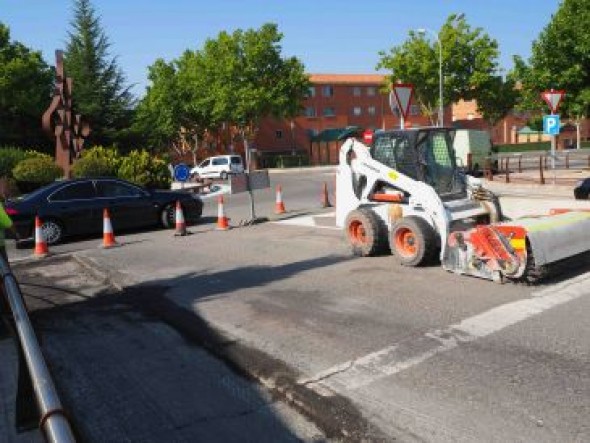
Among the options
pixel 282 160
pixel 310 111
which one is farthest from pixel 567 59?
pixel 310 111

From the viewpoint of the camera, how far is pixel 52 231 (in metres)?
14.0

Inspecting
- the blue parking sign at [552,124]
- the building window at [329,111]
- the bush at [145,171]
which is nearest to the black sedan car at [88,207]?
the bush at [145,171]

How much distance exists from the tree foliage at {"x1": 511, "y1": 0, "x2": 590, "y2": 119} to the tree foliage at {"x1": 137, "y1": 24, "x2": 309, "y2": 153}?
29.4 meters

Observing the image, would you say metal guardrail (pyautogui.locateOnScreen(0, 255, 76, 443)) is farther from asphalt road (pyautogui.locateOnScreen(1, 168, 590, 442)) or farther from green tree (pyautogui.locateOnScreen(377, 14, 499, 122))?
green tree (pyautogui.locateOnScreen(377, 14, 499, 122))

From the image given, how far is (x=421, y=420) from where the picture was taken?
4.30 m

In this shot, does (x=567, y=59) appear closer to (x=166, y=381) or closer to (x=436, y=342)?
(x=436, y=342)

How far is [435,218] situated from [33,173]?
20116 mm

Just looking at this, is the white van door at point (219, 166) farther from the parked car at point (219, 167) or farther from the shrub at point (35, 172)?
the shrub at point (35, 172)

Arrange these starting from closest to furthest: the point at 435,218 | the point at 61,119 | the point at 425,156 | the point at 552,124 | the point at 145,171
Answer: the point at 435,218, the point at 425,156, the point at 552,124, the point at 145,171, the point at 61,119

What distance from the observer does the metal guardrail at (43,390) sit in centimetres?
208

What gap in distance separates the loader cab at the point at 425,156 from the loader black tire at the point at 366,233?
0.86 m

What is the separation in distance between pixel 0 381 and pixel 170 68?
57.7 metres

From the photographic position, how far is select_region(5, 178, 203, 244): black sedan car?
1380 centimetres

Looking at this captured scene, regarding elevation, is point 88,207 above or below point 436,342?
above
